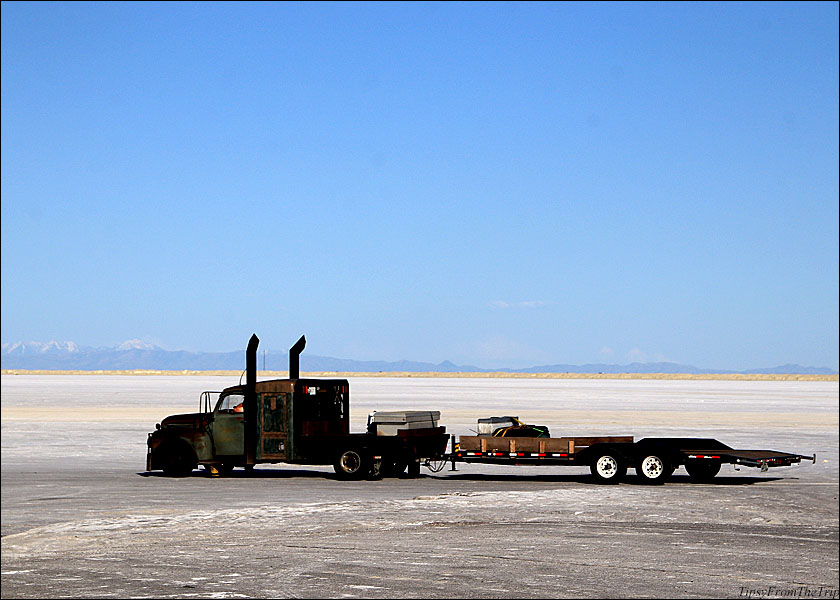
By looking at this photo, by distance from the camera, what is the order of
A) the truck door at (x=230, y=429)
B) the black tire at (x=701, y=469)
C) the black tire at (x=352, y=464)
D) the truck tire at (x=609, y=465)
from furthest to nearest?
the black tire at (x=701, y=469) < the truck tire at (x=609, y=465) < the black tire at (x=352, y=464) < the truck door at (x=230, y=429)

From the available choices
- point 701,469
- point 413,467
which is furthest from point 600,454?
point 413,467

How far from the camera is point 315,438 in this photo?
18969 millimetres

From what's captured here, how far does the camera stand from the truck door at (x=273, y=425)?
18.0 m

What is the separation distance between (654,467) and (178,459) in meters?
10.4

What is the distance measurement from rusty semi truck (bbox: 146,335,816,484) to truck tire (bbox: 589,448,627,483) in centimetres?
2

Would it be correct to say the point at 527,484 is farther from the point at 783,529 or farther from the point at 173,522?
the point at 173,522

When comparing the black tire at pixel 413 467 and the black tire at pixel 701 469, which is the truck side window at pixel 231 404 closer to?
the black tire at pixel 413 467

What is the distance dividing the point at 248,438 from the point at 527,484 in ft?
29.9

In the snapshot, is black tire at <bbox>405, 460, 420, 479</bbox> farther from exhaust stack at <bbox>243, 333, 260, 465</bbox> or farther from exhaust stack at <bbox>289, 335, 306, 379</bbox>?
Answer: exhaust stack at <bbox>289, 335, 306, 379</bbox>

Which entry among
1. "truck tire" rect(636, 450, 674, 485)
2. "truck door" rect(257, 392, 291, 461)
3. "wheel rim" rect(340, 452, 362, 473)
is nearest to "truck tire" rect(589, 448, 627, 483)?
"truck tire" rect(636, 450, 674, 485)

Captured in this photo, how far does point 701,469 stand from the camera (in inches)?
992

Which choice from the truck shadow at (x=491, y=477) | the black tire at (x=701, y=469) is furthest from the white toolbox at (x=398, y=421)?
A: the black tire at (x=701, y=469)

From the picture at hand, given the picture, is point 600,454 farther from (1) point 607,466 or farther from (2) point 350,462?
(2) point 350,462

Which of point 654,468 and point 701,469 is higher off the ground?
point 654,468
